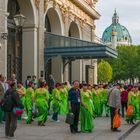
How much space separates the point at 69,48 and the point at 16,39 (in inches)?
175

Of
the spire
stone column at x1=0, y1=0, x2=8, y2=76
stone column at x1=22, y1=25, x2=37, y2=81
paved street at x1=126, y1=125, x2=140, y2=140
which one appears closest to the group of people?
paved street at x1=126, y1=125, x2=140, y2=140

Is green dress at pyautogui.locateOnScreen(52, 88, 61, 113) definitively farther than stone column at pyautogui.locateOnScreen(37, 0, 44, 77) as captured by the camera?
No

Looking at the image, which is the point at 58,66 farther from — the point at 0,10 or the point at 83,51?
the point at 0,10

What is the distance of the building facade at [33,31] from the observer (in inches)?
1175

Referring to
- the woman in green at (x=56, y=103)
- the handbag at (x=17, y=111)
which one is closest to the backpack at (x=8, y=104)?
the handbag at (x=17, y=111)

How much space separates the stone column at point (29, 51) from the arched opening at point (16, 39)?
0.30 metres

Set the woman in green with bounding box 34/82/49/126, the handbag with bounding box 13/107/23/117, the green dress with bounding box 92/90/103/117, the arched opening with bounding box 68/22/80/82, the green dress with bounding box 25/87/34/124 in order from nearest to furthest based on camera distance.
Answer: the handbag with bounding box 13/107/23/117 → the woman in green with bounding box 34/82/49/126 → the green dress with bounding box 25/87/34/124 → the green dress with bounding box 92/90/103/117 → the arched opening with bounding box 68/22/80/82

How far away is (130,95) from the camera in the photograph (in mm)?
19953

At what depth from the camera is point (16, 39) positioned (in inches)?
1264

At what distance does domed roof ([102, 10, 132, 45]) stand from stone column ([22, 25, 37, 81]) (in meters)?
150

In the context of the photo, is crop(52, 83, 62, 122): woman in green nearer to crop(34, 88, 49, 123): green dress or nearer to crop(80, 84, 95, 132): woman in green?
crop(34, 88, 49, 123): green dress

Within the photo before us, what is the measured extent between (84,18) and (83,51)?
42.5 ft

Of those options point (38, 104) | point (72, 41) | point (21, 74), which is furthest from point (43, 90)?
point (72, 41)

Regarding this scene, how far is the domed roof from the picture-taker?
185 metres
